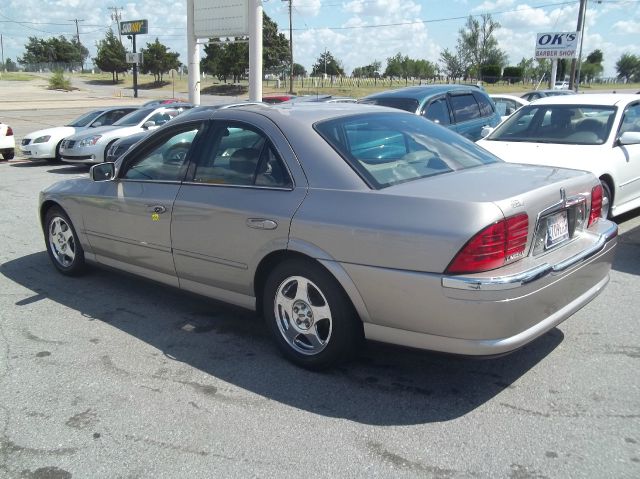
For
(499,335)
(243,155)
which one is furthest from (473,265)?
(243,155)

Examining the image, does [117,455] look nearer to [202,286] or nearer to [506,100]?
[202,286]

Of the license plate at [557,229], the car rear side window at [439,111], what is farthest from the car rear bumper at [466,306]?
the car rear side window at [439,111]

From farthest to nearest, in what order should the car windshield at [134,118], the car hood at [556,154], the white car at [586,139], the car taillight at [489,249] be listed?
A: the car windshield at [134,118] → the white car at [586,139] → the car hood at [556,154] → the car taillight at [489,249]

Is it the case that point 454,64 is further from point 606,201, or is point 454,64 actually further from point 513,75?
point 606,201

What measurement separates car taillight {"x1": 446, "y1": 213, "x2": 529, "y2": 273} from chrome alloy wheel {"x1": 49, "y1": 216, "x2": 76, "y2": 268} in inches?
154

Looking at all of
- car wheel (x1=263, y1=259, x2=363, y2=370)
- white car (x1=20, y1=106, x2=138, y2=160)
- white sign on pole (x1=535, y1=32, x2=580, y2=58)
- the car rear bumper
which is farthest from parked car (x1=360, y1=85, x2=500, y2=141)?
white sign on pole (x1=535, y1=32, x2=580, y2=58)

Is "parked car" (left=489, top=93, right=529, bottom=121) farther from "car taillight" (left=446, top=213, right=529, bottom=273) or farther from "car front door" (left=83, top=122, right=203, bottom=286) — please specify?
"car taillight" (left=446, top=213, right=529, bottom=273)

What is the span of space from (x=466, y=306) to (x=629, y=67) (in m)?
134

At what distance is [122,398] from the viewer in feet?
11.7

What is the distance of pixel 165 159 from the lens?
4.74 meters

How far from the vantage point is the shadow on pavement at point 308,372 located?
11.3ft

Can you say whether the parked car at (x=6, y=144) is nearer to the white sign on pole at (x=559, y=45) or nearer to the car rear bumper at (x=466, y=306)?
the car rear bumper at (x=466, y=306)

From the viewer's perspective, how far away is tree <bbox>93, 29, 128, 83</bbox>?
7869 cm

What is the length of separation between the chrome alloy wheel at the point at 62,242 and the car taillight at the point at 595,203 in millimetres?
4352
